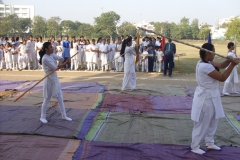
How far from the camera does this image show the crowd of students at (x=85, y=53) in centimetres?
1340

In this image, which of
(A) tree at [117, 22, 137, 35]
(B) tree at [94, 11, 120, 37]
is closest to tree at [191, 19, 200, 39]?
(B) tree at [94, 11, 120, 37]

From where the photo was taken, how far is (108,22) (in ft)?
90.6

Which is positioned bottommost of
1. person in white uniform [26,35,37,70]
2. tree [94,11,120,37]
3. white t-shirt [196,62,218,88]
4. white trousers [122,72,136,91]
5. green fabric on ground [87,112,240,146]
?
green fabric on ground [87,112,240,146]

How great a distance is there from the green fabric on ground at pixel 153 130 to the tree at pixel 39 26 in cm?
3824

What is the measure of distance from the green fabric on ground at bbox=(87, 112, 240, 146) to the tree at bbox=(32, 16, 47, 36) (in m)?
38.2

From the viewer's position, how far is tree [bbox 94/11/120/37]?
27.3 metres

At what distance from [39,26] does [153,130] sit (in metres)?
45.2

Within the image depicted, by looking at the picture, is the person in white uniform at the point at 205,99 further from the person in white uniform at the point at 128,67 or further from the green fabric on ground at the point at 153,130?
the person in white uniform at the point at 128,67

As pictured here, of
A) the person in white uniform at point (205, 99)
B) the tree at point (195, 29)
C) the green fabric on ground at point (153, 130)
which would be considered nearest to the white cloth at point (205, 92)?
the person in white uniform at point (205, 99)

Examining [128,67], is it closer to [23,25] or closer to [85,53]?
[85,53]

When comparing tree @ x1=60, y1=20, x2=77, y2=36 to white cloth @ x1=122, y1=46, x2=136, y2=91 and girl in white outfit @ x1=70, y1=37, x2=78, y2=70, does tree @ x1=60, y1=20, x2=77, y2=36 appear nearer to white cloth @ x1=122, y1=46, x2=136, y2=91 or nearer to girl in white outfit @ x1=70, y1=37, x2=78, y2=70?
girl in white outfit @ x1=70, y1=37, x2=78, y2=70

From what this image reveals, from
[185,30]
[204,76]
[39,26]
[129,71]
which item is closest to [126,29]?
[129,71]

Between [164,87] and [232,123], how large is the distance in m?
3.76

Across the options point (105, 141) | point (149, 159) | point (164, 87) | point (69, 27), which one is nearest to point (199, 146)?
point (149, 159)
